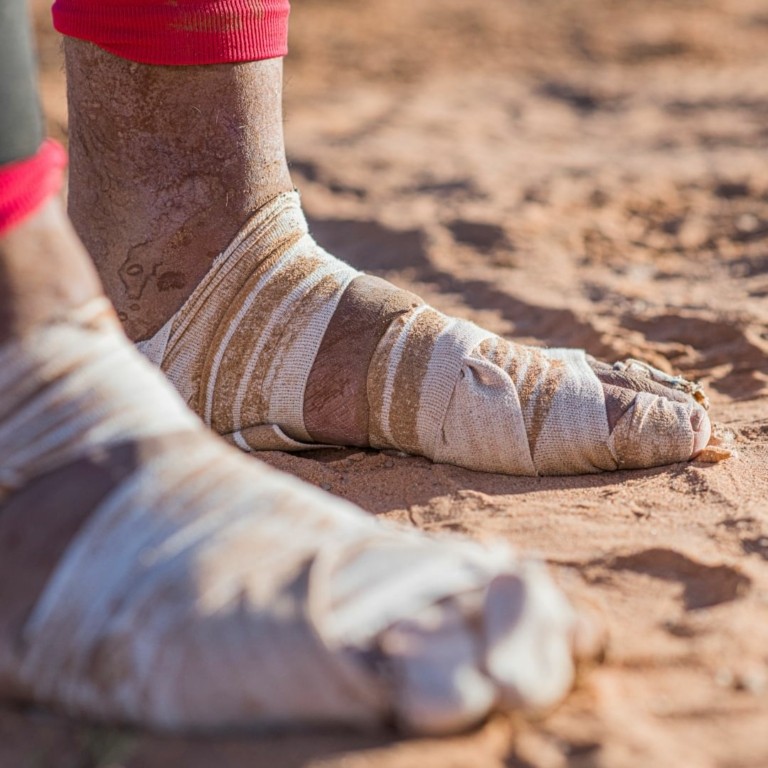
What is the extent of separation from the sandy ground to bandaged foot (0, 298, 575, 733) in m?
→ 0.04

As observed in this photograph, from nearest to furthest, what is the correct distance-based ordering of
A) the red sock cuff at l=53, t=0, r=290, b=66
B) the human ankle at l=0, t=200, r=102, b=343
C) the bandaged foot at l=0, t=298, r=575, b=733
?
the bandaged foot at l=0, t=298, r=575, b=733
the human ankle at l=0, t=200, r=102, b=343
the red sock cuff at l=53, t=0, r=290, b=66

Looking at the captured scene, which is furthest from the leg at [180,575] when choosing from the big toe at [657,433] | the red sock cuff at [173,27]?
the big toe at [657,433]

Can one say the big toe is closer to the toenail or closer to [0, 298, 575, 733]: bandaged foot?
the toenail

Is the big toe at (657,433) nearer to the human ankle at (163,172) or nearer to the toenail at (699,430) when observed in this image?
the toenail at (699,430)

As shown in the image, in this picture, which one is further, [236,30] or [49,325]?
[236,30]

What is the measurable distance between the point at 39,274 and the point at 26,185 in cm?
9

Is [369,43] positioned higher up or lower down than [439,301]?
lower down

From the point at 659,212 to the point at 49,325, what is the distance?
2556 mm

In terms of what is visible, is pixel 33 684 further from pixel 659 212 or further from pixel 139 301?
pixel 659 212

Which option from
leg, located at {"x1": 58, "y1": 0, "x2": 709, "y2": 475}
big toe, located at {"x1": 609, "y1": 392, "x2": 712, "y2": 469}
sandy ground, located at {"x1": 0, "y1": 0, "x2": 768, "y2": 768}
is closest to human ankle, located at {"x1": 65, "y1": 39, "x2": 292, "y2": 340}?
leg, located at {"x1": 58, "y1": 0, "x2": 709, "y2": 475}

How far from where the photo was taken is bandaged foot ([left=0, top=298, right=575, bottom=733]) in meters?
1.02

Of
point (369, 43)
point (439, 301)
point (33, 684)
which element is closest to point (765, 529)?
point (33, 684)

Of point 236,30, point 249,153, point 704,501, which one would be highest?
point 236,30

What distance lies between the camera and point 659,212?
3375 millimetres
